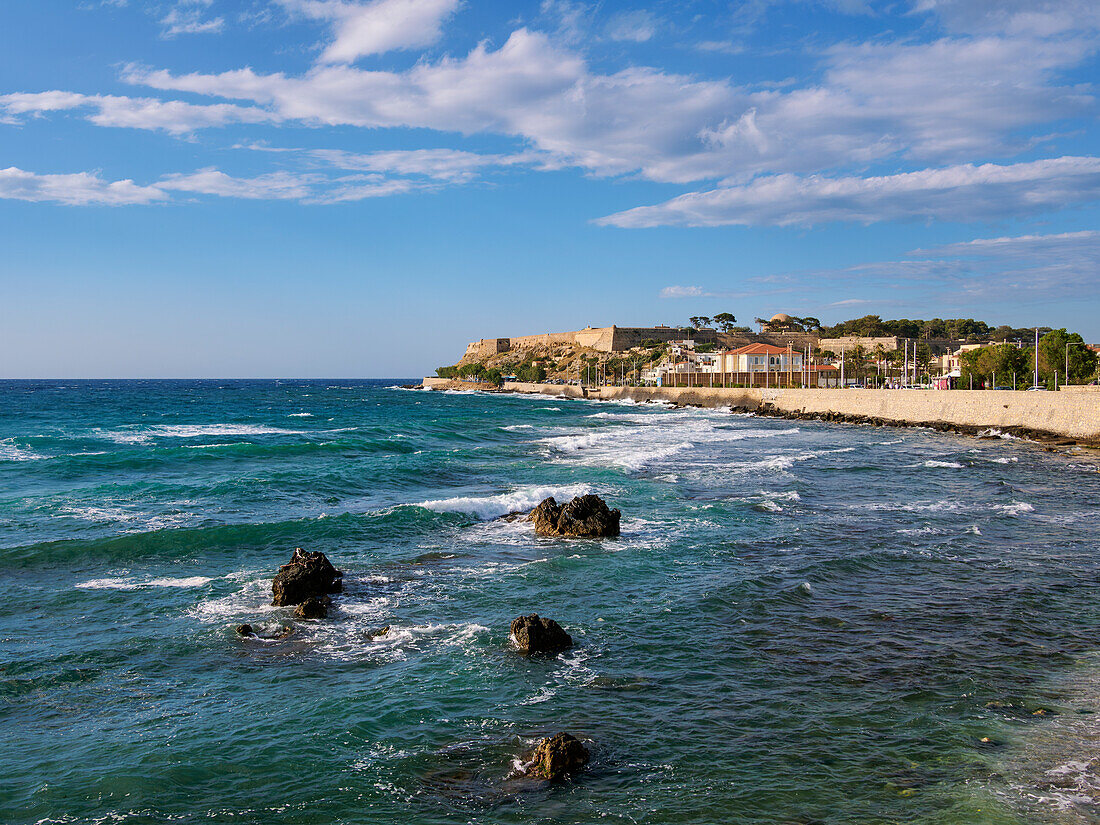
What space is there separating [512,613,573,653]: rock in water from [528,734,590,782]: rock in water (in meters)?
2.69

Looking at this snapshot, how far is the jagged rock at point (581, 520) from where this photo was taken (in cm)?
1683

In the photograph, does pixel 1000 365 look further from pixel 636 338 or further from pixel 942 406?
pixel 636 338

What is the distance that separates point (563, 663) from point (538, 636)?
0.55 m

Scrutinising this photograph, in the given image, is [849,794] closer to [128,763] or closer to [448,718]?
[448,718]

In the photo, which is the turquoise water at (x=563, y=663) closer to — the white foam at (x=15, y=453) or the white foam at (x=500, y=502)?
the white foam at (x=500, y=502)

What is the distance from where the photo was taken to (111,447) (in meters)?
35.8

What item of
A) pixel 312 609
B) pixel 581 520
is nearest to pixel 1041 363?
pixel 581 520

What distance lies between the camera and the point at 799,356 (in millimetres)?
94562

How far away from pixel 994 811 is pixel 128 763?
7707mm

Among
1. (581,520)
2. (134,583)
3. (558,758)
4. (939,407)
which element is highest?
(939,407)

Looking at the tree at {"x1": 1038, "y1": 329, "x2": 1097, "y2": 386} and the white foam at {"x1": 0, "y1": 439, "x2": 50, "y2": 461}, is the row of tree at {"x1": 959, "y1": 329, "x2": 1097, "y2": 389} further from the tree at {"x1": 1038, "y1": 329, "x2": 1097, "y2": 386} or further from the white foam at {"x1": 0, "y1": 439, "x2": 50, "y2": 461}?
the white foam at {"x1": 0, "y1": 439, "x2": 50, "y2": 461}

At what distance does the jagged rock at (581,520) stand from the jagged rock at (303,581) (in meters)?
6.01

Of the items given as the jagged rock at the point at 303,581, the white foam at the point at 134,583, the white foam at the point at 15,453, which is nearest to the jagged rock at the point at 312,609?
the jagged rock at the point at 303,581

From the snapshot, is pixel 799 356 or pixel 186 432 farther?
pixel 799 356
